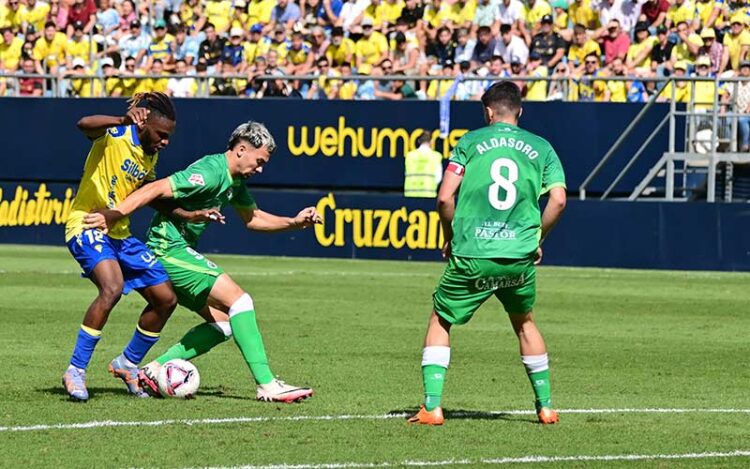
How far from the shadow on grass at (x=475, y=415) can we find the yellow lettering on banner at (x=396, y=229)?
1621 centimetres

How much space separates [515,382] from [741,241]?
13106 millimetres

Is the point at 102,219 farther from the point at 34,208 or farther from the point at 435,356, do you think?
the point at 34,208

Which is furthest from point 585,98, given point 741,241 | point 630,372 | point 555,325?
point 630,372

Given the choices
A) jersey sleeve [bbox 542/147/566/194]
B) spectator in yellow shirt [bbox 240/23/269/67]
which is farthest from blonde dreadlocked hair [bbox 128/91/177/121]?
spectator in yellow shirt [bbox 240/23/269/67]

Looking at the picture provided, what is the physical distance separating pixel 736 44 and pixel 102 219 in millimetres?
17361

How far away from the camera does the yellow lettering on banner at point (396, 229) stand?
25641 millimetres

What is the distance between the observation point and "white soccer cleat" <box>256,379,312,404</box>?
379 inches

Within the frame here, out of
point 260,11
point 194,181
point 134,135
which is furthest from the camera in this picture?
point 260,11

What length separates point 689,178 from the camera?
84.6ft

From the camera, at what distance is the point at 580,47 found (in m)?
25.4

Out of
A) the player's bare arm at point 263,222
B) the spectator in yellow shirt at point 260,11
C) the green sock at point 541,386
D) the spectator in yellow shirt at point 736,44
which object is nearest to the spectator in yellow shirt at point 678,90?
the spectator in yellow shirt at point 736,44

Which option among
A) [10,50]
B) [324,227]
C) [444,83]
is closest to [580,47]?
[444,83]

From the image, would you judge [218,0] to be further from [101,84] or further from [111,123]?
[111,123]

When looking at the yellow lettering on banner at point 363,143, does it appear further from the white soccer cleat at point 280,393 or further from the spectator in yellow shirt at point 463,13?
the white soccer cleat at point 280,393
